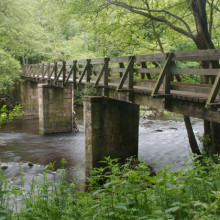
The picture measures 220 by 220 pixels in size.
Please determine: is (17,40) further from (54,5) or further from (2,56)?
(54,5)

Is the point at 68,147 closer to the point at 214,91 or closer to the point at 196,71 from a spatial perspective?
the point at 196,71

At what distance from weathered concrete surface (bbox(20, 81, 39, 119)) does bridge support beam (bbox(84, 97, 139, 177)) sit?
55.1 ft

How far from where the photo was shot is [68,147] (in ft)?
51.7

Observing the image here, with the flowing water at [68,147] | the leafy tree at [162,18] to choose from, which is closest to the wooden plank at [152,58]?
the leafy tree at [162,18]

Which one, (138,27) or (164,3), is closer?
(164,3)

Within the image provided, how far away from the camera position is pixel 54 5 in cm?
1211

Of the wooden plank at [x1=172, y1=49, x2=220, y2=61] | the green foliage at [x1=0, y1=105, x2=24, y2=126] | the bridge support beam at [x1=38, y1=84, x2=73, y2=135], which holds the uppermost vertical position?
the wooden plank at [x1=172, y1=49, x2=220, y2=61]

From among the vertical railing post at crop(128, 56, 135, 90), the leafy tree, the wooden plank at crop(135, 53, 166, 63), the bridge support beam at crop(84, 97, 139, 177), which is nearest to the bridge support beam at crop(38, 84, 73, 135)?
the leafy tree

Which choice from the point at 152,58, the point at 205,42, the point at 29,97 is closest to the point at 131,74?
the point at 152,58

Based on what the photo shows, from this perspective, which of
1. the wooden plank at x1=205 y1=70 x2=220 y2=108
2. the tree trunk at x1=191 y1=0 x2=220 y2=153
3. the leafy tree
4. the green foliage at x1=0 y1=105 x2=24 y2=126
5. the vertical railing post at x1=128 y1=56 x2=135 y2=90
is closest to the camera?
the wooden plank at x1=205 y1=70 x2=220 y2=108

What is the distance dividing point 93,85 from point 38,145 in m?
7.08

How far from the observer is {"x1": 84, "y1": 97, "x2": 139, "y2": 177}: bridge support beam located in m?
10.5

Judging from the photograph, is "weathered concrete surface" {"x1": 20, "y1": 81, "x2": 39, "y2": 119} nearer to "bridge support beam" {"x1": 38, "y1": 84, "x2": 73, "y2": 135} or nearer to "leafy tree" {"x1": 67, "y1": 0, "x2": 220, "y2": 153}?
"bridge support beam" {"x1": 38, "y1": 84, "x2": 73, "y2": 135}

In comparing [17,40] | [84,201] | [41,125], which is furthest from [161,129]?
[84,201]
